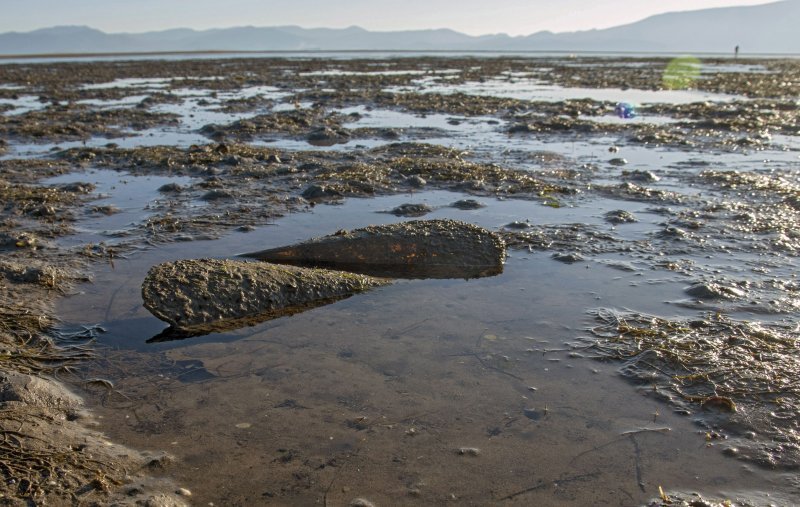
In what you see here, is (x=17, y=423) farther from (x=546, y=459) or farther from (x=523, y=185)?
(x=523, y=185)

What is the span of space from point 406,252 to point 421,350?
5.39 ft

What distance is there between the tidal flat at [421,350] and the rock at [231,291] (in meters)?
0.13

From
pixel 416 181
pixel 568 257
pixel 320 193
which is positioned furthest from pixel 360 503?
pixel 416 181

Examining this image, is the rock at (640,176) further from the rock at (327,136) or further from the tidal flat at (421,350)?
the rock at (327,136)

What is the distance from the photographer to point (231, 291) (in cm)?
440

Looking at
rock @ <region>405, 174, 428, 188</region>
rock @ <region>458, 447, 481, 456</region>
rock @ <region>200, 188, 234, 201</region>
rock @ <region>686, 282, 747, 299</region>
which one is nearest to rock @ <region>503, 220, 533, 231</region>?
rock @ <region>686, 282, 747, 299</region>

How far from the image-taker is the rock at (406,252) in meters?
5.39

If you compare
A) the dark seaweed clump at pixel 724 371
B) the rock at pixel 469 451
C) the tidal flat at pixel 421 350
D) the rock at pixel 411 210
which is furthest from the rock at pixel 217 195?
the rock at pixel 469 451

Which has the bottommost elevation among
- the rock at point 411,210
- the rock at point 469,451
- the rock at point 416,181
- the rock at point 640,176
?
the rock at point 469,451

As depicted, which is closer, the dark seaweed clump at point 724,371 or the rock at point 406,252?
the dark seaweed clump at point 724,371

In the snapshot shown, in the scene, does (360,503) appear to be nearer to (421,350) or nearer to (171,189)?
(421,350)

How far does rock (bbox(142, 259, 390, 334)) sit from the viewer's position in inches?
165

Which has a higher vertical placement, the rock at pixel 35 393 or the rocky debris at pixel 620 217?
the rocky debris at pixel 620 217

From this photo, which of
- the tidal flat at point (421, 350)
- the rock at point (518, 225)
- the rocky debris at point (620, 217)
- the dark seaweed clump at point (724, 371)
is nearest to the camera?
the tidal flat at point (421, 350)
